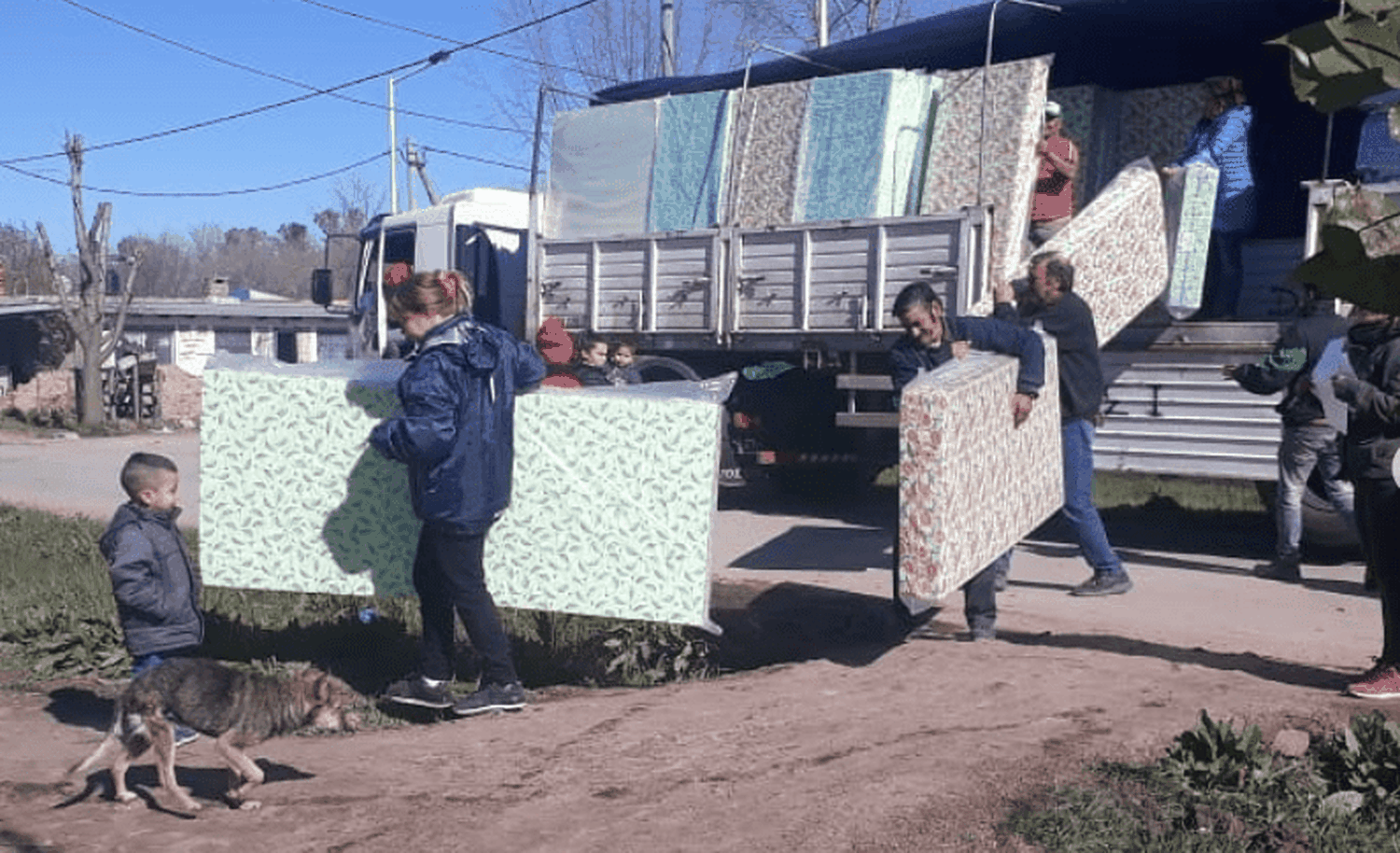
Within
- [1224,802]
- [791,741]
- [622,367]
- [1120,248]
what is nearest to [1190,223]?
[1120,248]

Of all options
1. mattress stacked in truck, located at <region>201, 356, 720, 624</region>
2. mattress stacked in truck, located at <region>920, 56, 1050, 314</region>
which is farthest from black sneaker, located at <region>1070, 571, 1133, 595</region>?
mattress stacked in truck, located at <region>201, 356, 720, 624</region>

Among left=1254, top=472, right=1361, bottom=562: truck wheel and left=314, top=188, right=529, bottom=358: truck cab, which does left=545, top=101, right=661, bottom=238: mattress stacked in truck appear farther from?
left=1254, top=472, right=1361, bottom=562: truck wheel

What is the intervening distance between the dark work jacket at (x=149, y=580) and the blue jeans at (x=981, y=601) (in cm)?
350

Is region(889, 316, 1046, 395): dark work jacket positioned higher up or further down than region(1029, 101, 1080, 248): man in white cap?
further down

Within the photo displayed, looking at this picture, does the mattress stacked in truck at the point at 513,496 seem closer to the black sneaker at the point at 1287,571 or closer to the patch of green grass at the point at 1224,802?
the patch of green grass at the point at 1224,802

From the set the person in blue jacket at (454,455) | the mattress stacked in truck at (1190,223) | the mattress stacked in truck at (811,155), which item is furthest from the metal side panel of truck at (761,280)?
the person in blue jacket at (454,455)

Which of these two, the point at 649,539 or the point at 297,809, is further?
the point at 649,539

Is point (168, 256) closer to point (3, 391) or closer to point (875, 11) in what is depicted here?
point (3, 391)

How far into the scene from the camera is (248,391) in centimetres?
624

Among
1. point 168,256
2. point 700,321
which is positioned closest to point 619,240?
point 700,321

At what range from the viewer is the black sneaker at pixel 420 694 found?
6000mm

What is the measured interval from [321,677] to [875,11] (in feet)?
92.5

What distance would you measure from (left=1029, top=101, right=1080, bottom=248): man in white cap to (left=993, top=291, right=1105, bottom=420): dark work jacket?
3316 millimetres

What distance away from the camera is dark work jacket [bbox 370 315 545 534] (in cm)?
555
